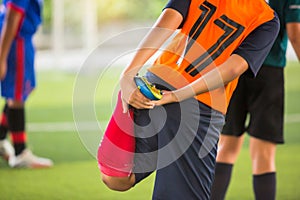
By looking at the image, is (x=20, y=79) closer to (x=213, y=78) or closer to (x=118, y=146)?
(x=118, y=146)

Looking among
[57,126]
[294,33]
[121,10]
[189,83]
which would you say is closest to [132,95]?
[189,83]

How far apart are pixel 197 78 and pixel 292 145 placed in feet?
9.63

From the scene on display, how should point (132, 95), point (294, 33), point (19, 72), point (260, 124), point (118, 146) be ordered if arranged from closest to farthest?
point (132, 95)
point (118, 146)
point (294, 33)
point (260, 124)
point (19, 72)

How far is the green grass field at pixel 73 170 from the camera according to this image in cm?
367

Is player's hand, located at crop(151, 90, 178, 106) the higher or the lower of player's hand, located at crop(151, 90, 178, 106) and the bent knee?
the higher

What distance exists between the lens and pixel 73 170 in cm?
428

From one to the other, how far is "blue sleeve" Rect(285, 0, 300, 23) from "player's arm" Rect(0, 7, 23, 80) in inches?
72.5

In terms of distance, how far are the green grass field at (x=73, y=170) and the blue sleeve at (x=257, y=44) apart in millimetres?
586

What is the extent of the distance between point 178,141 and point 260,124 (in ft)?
3.03

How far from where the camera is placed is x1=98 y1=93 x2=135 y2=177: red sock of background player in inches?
90.2

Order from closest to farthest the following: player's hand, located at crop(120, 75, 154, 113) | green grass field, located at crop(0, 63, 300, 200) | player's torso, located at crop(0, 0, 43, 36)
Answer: player's hand, located at crop(120, 75, 154, 113), green grass field, located at crop(0, 63, 300, 200), player's torso, located at crop(0, 0, 43, 36)

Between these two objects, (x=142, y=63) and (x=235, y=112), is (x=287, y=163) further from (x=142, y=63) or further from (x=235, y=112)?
(x=142, y=63)

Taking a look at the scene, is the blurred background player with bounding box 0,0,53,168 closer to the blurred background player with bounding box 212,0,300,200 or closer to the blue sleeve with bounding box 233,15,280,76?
the blurred background player with bounding box 212,0,300,200

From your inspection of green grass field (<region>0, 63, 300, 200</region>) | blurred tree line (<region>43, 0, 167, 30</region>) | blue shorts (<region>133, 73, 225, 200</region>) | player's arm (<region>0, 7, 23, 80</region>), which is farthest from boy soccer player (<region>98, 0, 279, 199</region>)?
blurred tree line (<region>43, 0, 167, 30</region>)
